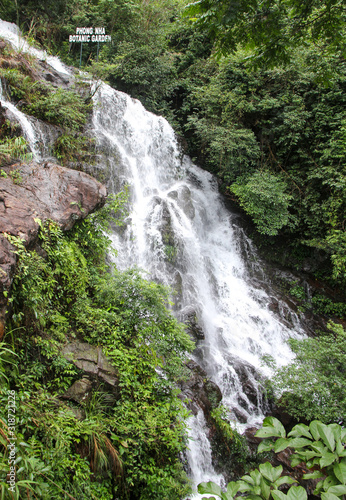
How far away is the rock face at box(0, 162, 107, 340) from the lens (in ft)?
10.9

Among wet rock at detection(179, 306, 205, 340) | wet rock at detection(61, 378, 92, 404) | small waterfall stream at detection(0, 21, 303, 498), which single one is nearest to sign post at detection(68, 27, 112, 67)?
small waterfall stream at detection(0, 21, 303, 498)

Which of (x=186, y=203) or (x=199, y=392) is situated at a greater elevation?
(x=186, y=203)

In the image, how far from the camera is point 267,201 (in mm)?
10922

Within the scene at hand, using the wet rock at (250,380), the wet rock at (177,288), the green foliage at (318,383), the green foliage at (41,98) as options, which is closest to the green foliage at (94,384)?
the green foliage at (318,383)

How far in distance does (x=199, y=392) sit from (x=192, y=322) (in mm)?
1860

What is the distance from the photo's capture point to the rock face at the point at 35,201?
10.9 ft

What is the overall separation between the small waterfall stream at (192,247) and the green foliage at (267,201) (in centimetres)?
138

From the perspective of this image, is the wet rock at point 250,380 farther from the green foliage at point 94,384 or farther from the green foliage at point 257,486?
the green foliage at point 257,486

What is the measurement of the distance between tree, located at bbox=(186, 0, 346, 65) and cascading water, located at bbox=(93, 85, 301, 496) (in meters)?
5.38

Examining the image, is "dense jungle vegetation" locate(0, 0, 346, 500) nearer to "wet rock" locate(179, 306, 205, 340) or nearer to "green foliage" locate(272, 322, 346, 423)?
"green foliage" locate(272, 322, 346, 423)

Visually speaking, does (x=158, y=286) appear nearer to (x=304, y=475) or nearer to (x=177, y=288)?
(x=177, y=288)

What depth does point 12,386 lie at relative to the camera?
10.0 feet

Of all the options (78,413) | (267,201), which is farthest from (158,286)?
(267,201)

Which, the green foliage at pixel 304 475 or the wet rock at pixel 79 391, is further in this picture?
the wet rock at pixel 79 391
